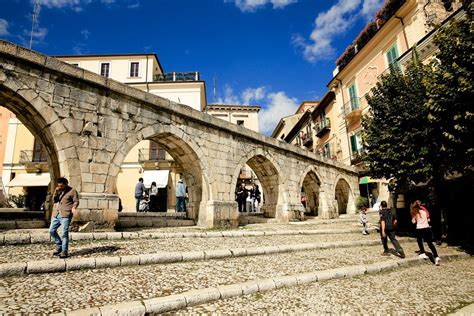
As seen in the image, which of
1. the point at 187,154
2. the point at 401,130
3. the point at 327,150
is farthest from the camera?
the point at 327,150

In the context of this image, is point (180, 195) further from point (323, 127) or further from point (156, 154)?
point (323, 127)

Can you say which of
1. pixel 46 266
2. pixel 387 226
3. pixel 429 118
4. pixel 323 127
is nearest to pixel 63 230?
pixel 46 266

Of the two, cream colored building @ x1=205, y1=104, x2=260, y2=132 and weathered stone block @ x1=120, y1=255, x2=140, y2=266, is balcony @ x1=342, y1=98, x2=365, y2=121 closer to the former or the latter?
cream colored building @ x1=205, y1=104, x2=260, y2=132

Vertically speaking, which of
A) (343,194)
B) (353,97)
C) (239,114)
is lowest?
(343,194)

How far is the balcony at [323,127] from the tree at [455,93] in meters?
17.9

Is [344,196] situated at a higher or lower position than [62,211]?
higher

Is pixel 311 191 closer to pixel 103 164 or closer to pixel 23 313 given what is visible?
pixel 103 164

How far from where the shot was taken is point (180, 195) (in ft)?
40.9

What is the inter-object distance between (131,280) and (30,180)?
21005mm

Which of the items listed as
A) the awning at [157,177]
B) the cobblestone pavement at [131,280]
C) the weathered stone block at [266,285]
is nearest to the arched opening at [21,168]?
the awning at [157,177]

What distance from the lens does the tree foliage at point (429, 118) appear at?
6352 millimetres

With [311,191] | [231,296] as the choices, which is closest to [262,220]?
[311,191]

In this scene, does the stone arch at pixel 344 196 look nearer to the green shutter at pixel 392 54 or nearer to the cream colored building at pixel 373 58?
the cream colored building at pixel 373 58

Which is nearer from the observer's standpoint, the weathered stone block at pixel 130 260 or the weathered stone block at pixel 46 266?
the weathered stone block at pixel 46 266
